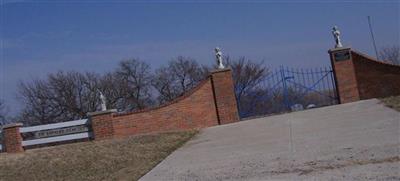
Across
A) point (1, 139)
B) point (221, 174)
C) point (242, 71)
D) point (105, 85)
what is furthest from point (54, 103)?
point (221, 174)

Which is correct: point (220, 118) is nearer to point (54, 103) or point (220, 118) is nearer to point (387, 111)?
point (387, 111)

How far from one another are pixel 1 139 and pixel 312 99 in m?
10.6

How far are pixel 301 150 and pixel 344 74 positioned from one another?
28.6ft

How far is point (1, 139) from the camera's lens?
1775 cm

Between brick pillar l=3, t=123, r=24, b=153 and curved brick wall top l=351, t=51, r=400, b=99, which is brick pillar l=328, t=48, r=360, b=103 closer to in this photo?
curved brick wall top l=351, t=51, r=400, b=99

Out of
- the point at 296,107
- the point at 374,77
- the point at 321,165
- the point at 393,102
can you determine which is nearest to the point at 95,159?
the point at 321,165

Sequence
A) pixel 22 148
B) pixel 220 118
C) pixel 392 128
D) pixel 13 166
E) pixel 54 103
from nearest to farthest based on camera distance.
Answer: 1. pixel 392 128
2. pixel 13 166
3. pixel 22 148
4. pixel 220 118
5. pixel 54 103

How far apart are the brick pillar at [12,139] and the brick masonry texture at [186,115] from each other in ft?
7.35

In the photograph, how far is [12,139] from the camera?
57.4ft

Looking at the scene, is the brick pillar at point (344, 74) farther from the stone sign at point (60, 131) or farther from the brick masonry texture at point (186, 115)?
the stone sign at point (60, 131)

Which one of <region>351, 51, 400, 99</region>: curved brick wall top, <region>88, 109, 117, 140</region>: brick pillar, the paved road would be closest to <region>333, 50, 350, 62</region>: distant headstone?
<region>351, 51, 400, 99</region>: curved brick wall top

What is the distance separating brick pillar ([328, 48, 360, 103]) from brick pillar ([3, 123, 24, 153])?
9.90 metres

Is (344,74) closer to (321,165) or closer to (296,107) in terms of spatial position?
(296,107)

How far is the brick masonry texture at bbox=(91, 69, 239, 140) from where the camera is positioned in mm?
17547
